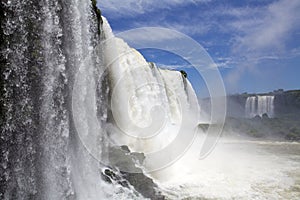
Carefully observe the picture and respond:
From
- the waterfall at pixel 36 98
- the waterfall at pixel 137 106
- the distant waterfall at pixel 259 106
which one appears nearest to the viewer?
the waterfall at pixel 36 98

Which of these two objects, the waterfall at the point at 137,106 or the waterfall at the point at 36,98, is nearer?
the waterfall at the point at 36,98

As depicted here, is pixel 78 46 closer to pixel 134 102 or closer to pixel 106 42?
pixel 106 42

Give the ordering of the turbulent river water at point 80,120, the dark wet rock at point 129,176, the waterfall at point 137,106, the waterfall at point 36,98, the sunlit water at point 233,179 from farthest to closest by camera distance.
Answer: the waterfall at point 137,106
the sunlit water at point 233,179
the dark wet rock at point 129,176
the turbulent river water at point 80,120
the waterfall at point 36,98

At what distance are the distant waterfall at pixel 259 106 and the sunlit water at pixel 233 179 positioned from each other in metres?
26.9

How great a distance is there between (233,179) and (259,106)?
111ft

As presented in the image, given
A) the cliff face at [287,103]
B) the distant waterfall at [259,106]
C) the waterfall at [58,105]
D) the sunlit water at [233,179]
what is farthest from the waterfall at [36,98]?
the cliff face at [287,103]

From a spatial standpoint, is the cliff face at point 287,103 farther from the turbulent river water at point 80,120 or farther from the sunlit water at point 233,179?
the turbulent river water at point 80,120

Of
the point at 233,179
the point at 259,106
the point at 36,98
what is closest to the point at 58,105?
the point at 36,98

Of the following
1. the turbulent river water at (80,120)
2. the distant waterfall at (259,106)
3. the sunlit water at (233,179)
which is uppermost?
the distant waterfall at (259,106)

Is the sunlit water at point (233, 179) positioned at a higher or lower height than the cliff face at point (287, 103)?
lower

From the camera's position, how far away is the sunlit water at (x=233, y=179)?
398 inches

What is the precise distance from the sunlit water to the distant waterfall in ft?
88.2

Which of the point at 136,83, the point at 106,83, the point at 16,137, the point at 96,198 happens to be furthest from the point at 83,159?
the point at 136,83

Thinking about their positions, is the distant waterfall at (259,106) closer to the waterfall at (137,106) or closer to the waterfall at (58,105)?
the waterfall at (137,106)
